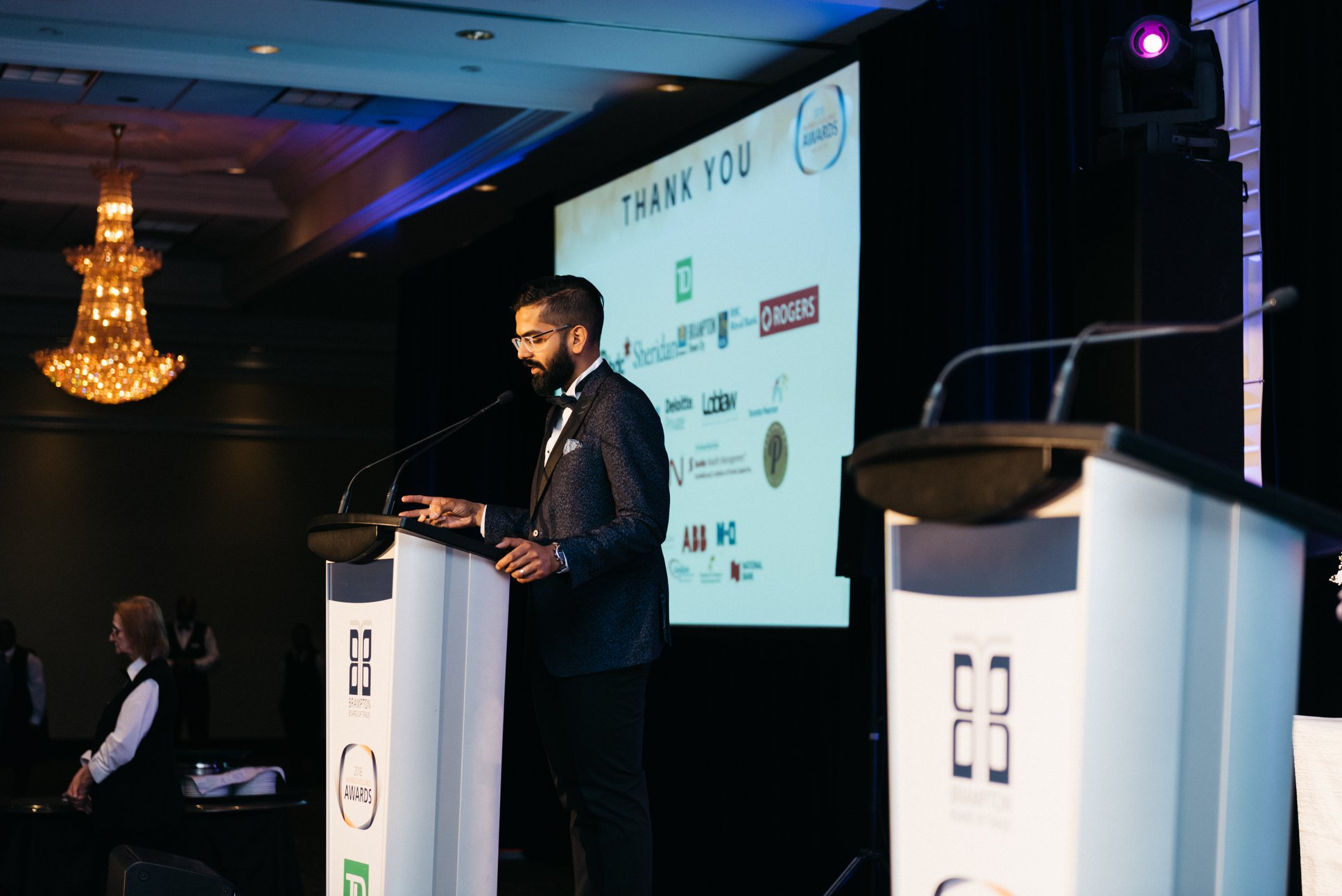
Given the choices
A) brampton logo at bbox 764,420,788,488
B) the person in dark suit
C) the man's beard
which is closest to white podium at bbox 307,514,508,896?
the person in dark suit

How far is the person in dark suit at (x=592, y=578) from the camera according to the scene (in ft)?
8.55

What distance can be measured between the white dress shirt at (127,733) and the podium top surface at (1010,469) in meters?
3.15

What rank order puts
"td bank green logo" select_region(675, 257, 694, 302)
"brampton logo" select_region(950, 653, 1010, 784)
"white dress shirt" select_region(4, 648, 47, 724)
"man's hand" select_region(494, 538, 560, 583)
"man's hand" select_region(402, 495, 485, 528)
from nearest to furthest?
"brampton logo" select_region(950, 653, 1010, 784) → "man's hand" select_region(494, 538, 560, 583) → "man's hand" select_region(402, 495, 485, 528) → "td bank green logo" select_region(675, 257, 694, 302) → "white dress shirt" select_region(4, 648, 47, 724)

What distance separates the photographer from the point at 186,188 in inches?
363

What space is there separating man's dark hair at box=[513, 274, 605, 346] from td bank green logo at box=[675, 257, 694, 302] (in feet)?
8.89

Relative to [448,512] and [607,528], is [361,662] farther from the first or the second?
[607,528]

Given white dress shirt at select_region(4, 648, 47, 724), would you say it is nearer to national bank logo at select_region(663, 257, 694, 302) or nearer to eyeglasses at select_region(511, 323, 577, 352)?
national bank logo at select_region(663, 257, 694, 302)

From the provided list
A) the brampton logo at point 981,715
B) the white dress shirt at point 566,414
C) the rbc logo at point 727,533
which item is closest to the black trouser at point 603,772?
the white dress shirt at point 566,414

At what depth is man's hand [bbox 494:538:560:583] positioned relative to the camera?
246 cm

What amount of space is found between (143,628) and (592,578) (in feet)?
7.23

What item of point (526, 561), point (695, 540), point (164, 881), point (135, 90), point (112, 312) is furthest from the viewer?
point (112, 312)

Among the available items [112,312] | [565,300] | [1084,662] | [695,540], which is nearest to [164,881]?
[565,300]

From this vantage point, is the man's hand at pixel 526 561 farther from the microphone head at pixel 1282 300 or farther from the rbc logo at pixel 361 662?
the microphone head at pixel 1282 300

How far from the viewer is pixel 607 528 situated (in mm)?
2605
